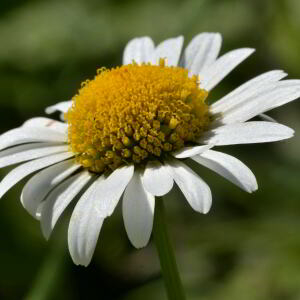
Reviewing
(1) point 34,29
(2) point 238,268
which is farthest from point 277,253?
(1) point 34,29

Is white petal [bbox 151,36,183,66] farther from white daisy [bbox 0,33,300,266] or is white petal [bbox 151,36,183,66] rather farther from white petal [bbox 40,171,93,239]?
white petal [bbox 40,171,93,239]

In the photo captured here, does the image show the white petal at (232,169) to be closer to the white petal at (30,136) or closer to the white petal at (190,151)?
the white petal at (190,151)

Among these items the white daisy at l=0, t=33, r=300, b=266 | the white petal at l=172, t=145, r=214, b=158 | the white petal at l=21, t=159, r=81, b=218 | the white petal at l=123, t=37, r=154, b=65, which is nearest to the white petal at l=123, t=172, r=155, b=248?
the white daisy at l=0, t=33, r=300, b=266

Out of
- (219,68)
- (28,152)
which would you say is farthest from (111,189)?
(219,68)

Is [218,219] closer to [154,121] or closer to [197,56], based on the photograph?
[197,56]

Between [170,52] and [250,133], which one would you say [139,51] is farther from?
[250,133]

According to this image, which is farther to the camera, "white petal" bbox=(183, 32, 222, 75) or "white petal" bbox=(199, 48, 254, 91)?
"white petal" bbox=(183, 32, 222, 75)
